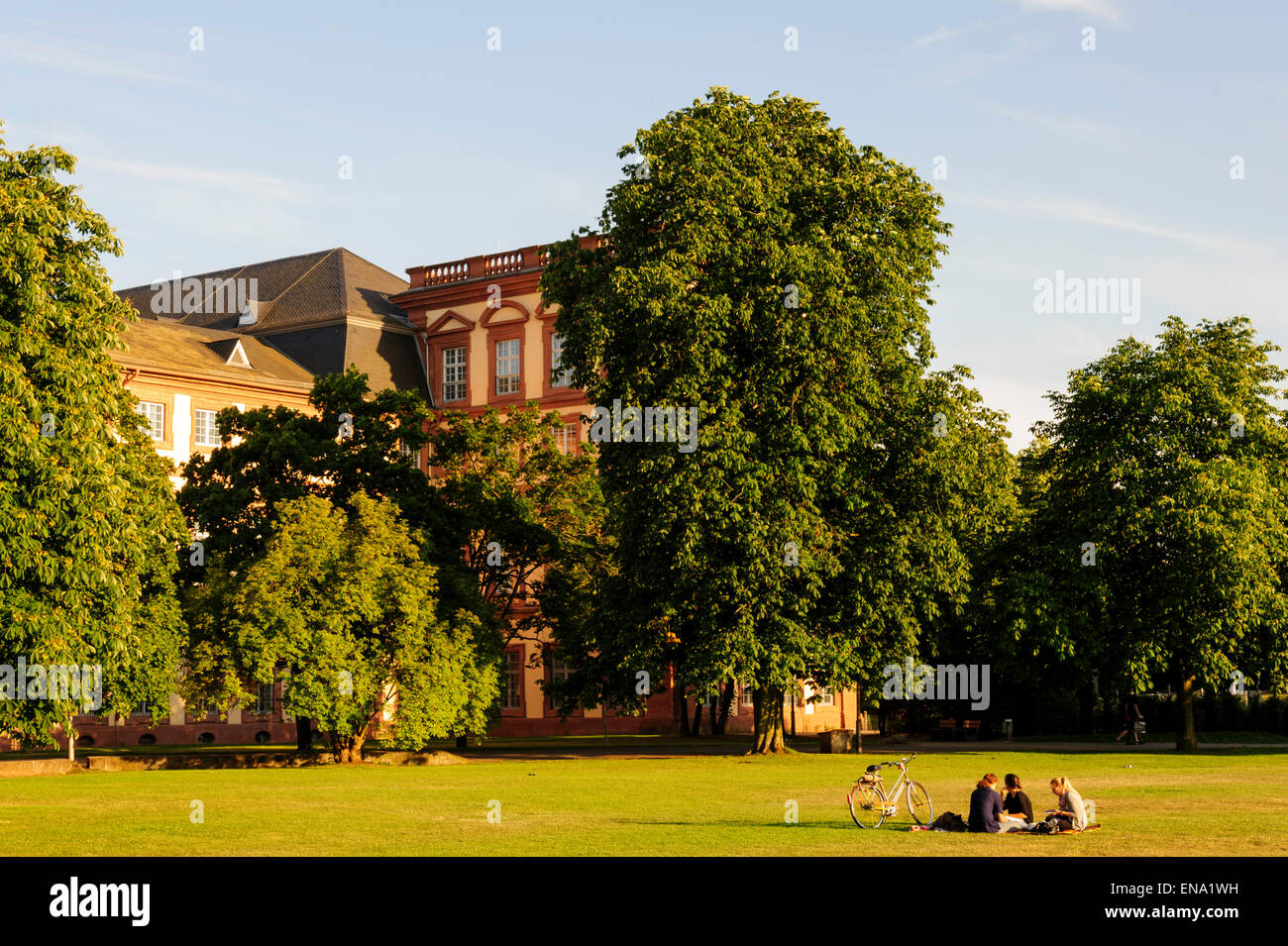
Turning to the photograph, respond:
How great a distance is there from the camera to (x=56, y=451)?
2967cm

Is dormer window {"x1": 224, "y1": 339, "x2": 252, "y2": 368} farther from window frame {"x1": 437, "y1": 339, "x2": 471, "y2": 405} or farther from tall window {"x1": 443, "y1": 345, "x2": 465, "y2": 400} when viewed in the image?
tall window {"x1": 443, "y1": 345, "x2": 465, "y2": 400}

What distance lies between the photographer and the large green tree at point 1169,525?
45969 mm

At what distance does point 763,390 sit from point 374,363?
3492 centimetres

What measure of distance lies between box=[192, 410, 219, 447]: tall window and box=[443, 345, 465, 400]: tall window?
36.5 ft

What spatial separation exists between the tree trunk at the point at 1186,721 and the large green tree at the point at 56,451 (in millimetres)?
31582

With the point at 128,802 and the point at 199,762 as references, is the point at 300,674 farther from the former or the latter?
the point at 128,802

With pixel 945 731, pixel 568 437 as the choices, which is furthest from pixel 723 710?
pixel 568 437

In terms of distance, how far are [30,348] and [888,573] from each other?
76.1 ft

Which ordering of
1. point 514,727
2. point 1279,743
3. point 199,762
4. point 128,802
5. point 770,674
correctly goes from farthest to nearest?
point 514,727 < point 1279,743 < point 199,762 < point 770,674 < point 128,802

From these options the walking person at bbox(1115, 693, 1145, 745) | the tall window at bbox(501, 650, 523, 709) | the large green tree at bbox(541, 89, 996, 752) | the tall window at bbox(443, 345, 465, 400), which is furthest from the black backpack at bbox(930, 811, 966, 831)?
the tall window at bbox(443, 345, 465, 400)

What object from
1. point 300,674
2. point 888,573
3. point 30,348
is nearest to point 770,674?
point 888,573

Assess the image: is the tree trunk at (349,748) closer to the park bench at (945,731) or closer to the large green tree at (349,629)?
the large green tree at (349,629)

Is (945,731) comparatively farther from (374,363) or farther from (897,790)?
(897,790)

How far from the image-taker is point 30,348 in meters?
29.3
